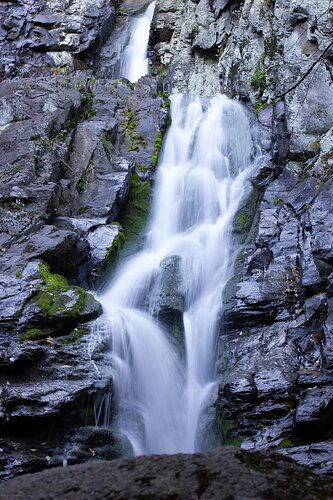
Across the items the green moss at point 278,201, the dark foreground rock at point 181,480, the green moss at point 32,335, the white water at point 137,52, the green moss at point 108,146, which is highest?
the white water at point 137,52

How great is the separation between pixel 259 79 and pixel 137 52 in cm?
693

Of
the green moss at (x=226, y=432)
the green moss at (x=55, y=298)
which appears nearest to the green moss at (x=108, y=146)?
the green moss at (x=55, y=298)

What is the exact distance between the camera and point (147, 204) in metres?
12.3

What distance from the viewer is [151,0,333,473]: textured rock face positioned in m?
7.00

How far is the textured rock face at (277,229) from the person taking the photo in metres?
7.00

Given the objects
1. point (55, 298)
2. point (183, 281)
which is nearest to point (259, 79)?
point (183, 281)

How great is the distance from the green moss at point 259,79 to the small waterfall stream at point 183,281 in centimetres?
75

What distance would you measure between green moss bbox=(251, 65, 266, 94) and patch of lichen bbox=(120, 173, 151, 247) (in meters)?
4.86

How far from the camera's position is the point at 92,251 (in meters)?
10.1

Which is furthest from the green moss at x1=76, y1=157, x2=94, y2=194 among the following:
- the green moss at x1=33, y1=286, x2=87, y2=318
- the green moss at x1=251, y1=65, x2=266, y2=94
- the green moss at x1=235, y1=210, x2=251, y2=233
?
the green moss at x1=251, y1=65, x2=266, y2=94

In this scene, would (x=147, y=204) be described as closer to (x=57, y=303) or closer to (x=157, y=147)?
(x=157, y=147)

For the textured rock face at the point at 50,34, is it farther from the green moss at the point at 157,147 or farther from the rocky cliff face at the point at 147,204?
the green moss at the point at 157,147

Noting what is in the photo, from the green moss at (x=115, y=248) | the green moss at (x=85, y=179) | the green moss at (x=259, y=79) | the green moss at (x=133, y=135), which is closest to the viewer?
the green moss at (x=115, y=248)

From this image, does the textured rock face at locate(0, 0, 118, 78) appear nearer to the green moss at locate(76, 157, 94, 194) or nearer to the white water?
the white water
